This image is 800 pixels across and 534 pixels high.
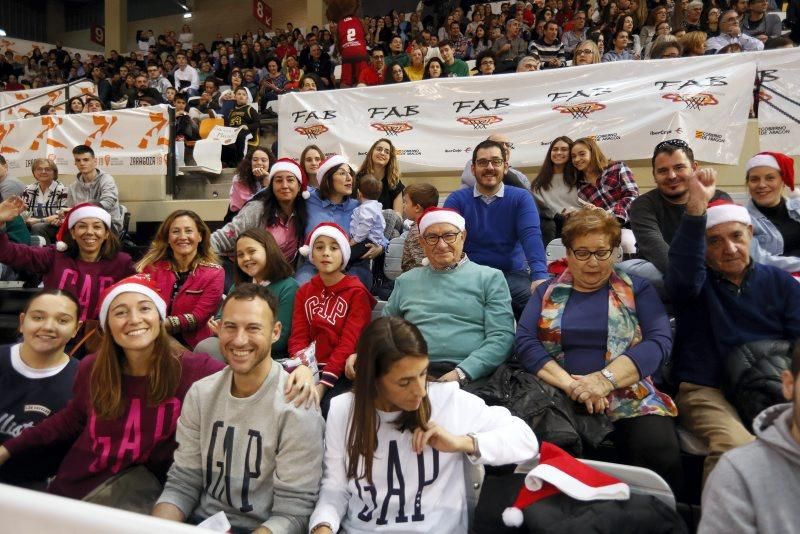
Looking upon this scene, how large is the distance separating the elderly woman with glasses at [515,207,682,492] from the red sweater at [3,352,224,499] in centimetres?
130

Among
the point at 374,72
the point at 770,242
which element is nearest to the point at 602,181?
the point at 770,242

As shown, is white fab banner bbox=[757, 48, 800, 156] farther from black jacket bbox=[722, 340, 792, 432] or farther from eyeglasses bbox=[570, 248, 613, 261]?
eyeglasses bbox=[570, 248, 613, 261]

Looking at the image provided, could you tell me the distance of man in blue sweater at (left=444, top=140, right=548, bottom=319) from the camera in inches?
121

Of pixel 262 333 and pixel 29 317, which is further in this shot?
pixel 29 317

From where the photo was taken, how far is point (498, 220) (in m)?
3.14

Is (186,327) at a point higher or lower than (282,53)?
lower

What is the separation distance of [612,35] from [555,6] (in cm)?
204

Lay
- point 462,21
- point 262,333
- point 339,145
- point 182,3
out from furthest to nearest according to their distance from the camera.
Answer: point 182,3 → point 462,21 → point 339,145 → point 262,333

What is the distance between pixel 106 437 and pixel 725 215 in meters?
2.34

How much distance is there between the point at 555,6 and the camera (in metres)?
8.88

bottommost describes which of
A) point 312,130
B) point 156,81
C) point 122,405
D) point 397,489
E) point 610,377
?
point 397,489

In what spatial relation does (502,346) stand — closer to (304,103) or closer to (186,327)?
(186,327)

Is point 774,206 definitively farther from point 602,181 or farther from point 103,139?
point 103,139

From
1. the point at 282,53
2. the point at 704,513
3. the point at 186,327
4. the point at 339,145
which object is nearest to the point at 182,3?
the point at 282,53
